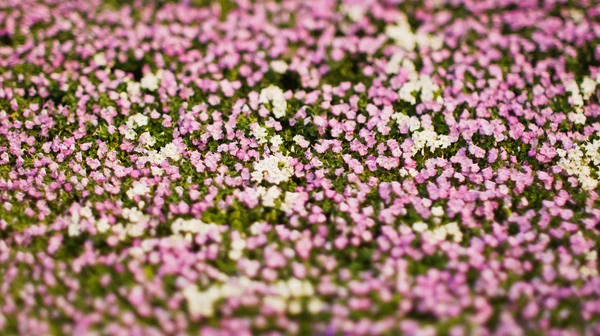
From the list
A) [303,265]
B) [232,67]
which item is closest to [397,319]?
[303,265]

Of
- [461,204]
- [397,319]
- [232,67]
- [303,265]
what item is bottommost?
[397,319]

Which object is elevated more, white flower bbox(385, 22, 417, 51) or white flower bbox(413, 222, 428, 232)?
white flower bbox(385, 22, 417, 51)

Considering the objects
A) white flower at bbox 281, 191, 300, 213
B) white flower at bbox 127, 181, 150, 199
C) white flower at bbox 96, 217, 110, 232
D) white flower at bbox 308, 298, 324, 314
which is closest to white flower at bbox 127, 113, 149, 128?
white flower at bbox 127, 181, 150, 199

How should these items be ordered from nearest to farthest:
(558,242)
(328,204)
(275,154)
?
(558,242)
(328,204)
(275,154)

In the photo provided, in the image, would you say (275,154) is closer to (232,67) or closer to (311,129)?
(311,129)

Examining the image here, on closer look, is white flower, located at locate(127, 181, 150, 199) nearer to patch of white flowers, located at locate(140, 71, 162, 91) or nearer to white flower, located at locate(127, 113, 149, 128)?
white flower, located at locate(127, 113, 149, 128)
